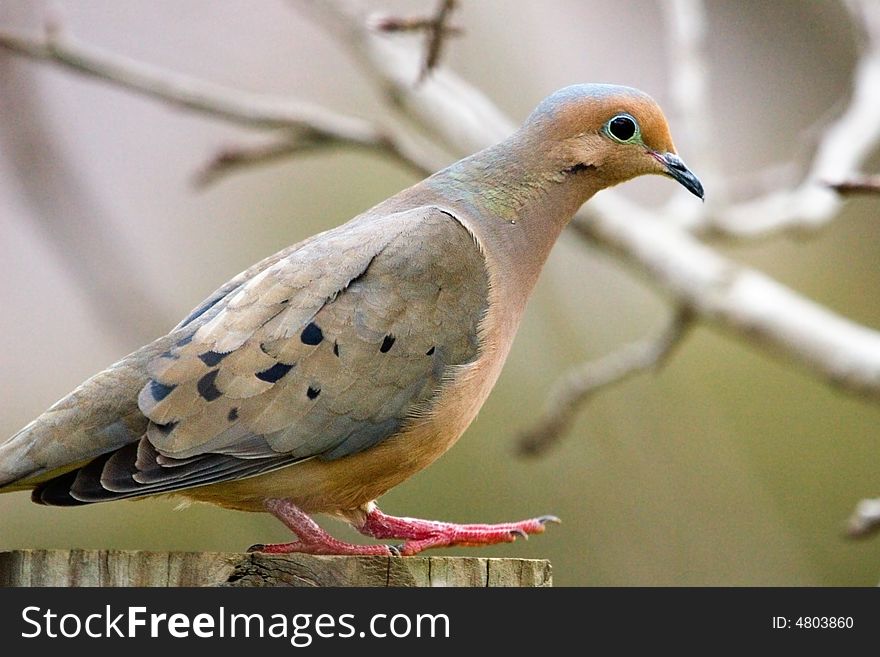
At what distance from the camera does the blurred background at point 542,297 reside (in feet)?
25.6

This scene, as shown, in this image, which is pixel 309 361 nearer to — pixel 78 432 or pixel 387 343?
pixel 387 343

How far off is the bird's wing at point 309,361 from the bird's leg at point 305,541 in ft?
0.57

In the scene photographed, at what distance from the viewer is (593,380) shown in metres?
6.56

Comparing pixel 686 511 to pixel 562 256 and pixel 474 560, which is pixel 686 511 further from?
pixel 474 560

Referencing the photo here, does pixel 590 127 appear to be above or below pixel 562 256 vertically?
below

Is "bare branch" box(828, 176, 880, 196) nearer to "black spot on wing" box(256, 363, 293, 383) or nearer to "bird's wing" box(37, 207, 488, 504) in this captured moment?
"bird's wing" box(37, 207, 488, 504)

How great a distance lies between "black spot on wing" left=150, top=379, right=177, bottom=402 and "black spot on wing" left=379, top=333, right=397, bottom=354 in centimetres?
Result: 63

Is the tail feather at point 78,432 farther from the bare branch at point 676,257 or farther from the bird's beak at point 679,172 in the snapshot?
the bare branch at point 676,257

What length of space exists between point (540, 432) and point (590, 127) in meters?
2.47

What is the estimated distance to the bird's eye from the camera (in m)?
4.39

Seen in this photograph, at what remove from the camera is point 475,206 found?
4344 millimetres

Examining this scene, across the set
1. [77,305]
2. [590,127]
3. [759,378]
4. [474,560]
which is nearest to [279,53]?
[77,305]

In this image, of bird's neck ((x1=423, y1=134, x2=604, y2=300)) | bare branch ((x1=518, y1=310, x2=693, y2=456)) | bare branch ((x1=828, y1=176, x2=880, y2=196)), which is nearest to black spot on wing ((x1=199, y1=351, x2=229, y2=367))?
bird's neck ((x1=423, y1=134, x2=604, y2=300))

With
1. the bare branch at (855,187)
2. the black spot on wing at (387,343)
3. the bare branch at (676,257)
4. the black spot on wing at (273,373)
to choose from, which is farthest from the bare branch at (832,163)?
the black spot on wing at (273,373)
